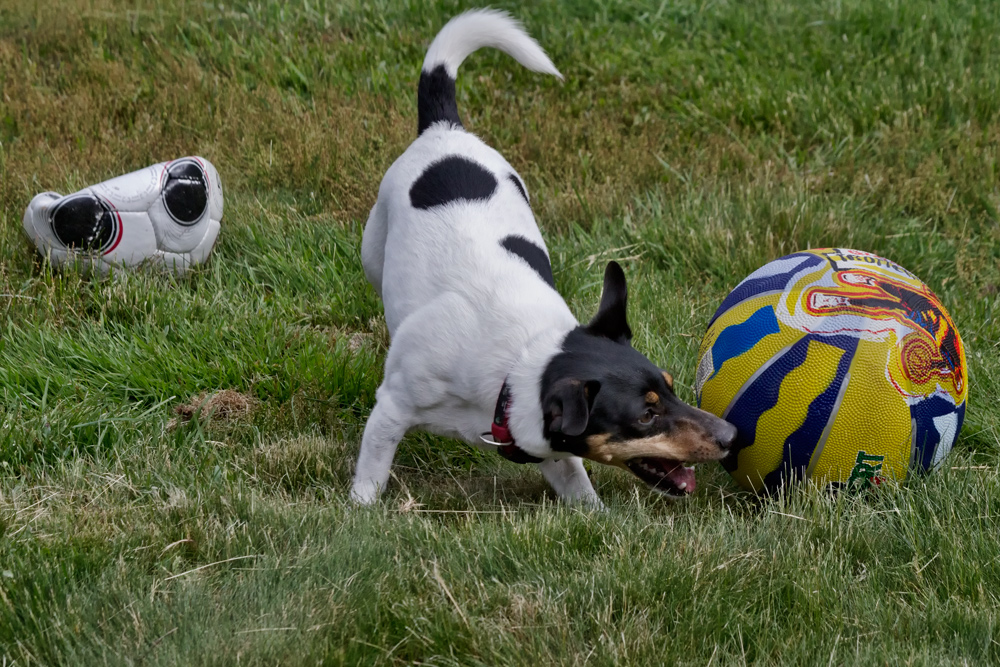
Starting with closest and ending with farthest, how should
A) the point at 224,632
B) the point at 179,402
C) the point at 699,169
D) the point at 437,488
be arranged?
the point at 224,632, the point at 437,488, the point at 179,402, the point at 699,169

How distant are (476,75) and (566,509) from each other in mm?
4538

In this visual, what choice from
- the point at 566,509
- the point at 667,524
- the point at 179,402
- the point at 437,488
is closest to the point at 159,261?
the point at 179,402

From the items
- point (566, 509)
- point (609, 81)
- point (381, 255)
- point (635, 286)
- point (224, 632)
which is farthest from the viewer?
point (609, 81)

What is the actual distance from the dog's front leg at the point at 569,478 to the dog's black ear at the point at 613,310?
1.72 ft

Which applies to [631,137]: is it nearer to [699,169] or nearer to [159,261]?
[699,169]

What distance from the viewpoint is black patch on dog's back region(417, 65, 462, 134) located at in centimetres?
495

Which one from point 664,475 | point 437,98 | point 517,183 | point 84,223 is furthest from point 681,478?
point 84,223

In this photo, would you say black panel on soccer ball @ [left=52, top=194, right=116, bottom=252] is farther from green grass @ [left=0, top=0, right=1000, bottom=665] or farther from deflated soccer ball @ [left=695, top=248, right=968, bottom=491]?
deflated soccer ball @ [left=695, top=248, right=968, bottom=491]

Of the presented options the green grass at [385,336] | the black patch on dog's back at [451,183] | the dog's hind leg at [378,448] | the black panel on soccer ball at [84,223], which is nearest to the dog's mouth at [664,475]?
the green grass at [385,336]

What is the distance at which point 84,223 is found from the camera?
16.4ft

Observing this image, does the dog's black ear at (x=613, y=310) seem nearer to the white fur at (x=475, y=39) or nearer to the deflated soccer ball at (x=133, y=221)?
the white fur at (x=475, y=39)

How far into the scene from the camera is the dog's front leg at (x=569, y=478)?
3.87 m

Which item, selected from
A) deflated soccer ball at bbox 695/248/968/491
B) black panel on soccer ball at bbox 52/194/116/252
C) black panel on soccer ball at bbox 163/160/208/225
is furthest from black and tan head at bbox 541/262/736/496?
black panel on soccer ball at bbox 52/194/116/252

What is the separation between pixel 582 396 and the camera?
127 inches
